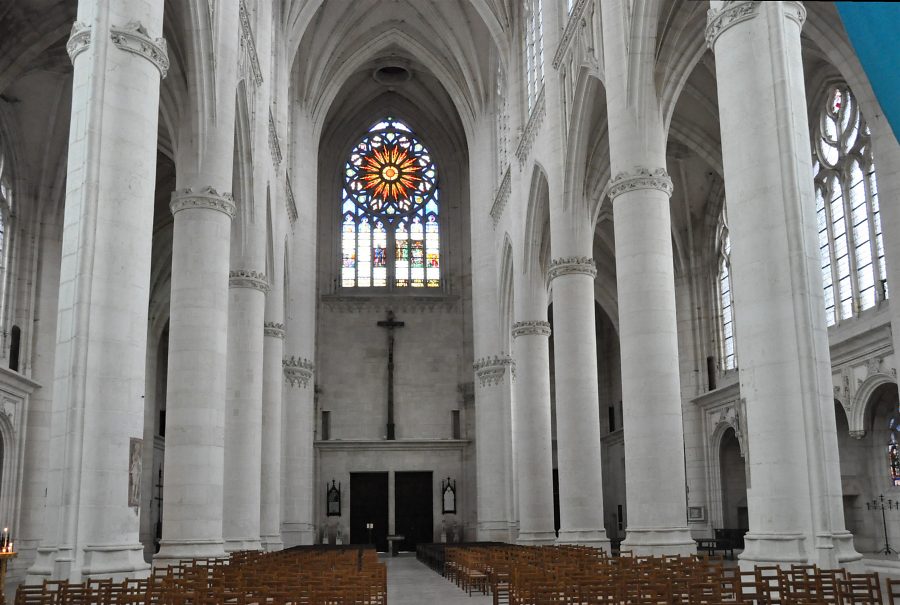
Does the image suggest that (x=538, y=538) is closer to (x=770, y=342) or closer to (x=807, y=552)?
(x=807, y=552)

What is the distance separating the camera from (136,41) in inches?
557

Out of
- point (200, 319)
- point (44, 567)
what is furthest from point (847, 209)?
point (44, 567)

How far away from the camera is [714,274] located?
121 ft

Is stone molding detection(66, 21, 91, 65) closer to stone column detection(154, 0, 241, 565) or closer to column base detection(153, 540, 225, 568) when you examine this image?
stone column detection(154, 0, 241, 565)

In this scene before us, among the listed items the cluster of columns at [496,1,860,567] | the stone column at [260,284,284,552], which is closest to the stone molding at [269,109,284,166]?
the stone column at [260,284,284,552]

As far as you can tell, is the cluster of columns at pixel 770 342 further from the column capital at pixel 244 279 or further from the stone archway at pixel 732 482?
the stone archway at pixel 732 482

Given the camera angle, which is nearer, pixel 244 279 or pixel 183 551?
pixel 183 551

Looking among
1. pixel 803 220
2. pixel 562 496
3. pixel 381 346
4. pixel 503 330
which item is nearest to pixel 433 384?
pixel 381 346

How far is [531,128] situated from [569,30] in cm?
627

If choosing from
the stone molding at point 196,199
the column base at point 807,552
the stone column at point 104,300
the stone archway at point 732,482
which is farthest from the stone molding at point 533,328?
the column base at point 807,552

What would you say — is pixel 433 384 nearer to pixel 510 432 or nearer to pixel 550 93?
pixel 510 432

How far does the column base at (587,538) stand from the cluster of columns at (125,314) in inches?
390

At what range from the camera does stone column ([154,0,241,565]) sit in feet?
59.3

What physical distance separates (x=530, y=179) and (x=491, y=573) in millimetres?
16831
